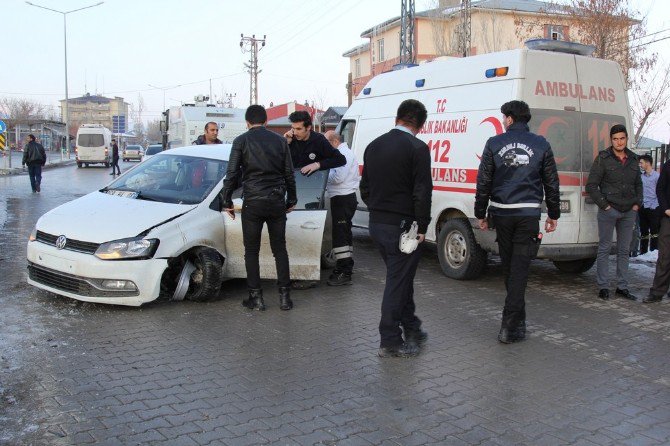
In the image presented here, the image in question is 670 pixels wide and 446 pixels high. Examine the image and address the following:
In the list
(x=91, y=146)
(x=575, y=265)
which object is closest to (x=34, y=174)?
(x=575, y=265)

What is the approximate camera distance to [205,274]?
632 centimetres

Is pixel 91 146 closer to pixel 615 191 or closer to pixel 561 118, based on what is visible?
pixel 561 118

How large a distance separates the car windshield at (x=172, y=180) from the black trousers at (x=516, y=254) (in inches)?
127

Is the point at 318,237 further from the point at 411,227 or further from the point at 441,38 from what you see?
the point at 441,38

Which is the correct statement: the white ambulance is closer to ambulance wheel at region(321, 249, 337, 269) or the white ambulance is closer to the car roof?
ambulance wheel at region(321, 249, 337, 269)

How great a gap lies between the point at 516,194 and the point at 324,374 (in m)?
2.16

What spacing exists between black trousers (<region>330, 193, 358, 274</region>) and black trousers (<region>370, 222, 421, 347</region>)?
2.44 m

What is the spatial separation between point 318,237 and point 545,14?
15722mm

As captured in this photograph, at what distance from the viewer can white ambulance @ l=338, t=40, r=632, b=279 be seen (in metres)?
7.03

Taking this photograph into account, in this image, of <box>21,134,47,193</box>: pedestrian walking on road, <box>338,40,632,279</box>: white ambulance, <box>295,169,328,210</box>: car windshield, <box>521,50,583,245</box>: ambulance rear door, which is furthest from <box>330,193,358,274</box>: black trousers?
<box>21,134,47,193</box>: pedestrian walking on road

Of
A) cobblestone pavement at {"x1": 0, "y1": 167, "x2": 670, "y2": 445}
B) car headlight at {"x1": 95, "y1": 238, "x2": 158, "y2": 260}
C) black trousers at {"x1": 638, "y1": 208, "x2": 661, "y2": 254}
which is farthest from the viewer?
black trousers at {"x1": 638, "y1": 208, "x2": 661, "y2": 254}

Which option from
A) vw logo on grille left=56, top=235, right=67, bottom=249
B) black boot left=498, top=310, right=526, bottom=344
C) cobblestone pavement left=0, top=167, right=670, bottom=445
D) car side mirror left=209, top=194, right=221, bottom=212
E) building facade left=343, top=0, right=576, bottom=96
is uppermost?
building facade left=343, top=0, right=576, bottom=96

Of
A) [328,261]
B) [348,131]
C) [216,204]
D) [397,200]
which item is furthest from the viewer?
[348,131]

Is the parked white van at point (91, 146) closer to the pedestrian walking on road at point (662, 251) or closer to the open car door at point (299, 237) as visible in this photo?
the open car door at point (299, 237)
